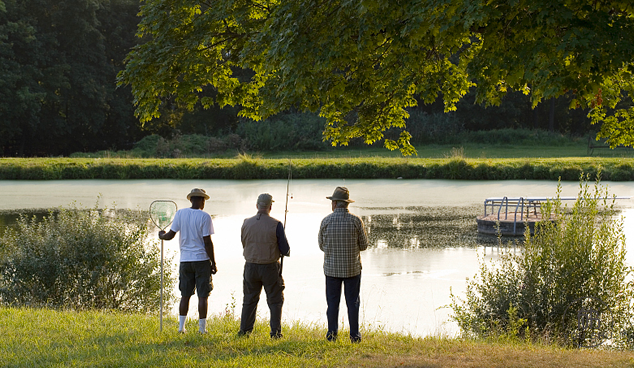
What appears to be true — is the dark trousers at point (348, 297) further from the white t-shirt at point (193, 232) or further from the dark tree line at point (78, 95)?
the dark tree line at point (78, 95)

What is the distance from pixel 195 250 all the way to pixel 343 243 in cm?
174

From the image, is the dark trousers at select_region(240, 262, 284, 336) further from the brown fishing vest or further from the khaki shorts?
the khaki shorts

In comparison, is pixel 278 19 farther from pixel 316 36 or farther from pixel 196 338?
pixel 196 338

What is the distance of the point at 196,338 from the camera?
721 centimetres

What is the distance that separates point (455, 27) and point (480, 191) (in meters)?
20.8

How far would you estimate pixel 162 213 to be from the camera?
805 cm

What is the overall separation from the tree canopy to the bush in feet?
7.00

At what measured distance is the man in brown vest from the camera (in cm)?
716

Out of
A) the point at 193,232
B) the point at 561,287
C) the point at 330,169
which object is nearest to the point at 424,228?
the point at 561,287

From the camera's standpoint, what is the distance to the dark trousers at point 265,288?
7.24m

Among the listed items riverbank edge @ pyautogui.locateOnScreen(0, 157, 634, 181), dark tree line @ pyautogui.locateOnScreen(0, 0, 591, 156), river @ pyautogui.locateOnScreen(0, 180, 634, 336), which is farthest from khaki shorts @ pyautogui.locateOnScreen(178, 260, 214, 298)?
dark tree line @ pyautogui.locateOnScreen(0, 0, 591, 156)

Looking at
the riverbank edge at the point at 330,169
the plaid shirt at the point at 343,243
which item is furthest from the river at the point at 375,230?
the plaid shirt at the point at 343,243

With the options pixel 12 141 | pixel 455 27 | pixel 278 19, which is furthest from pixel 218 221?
pixel 12 141

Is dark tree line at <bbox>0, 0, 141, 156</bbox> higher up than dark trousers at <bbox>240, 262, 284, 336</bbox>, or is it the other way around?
dark tree line at <bbox>0, 0, 141, 156</bbox>
